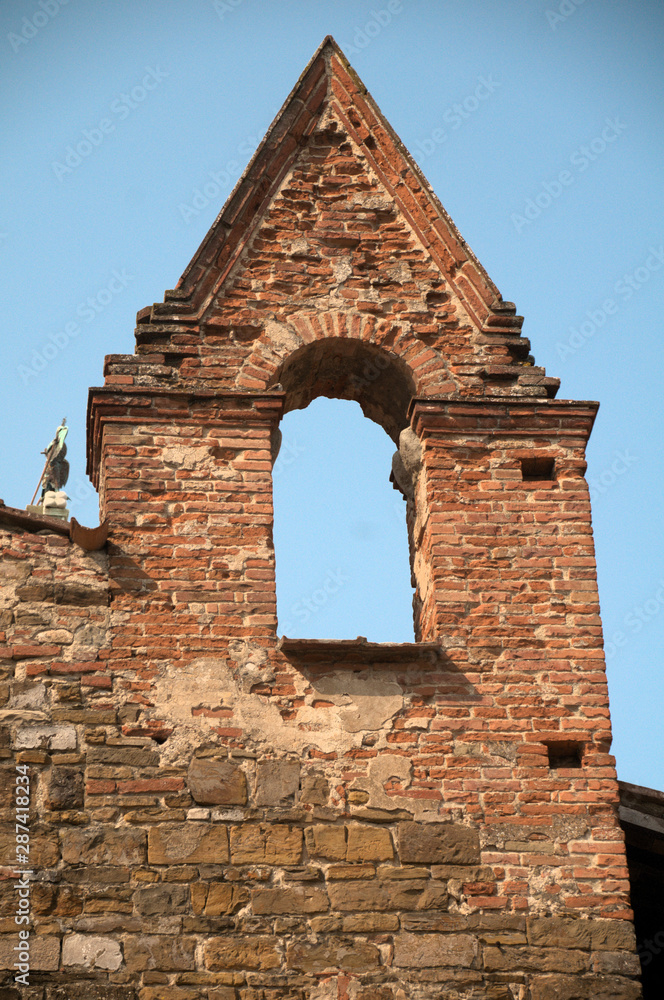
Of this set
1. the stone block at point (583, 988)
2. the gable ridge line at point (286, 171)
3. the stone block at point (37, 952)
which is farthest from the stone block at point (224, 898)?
the gable ridge line at point (286, 171)

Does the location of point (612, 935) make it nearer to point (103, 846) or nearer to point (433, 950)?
point (433, 950)

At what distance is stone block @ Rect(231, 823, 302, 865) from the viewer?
7652 mm

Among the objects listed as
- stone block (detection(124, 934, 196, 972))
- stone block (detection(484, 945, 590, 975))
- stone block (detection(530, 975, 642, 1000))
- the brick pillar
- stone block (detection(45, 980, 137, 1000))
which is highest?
the brick pillar

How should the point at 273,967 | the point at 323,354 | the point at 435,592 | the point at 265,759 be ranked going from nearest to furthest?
the point at 273,967 < the point at 265,759 < the point at 435,592 < the point at 323,354

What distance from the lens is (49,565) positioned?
27.2ft

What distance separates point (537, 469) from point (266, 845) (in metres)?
2.97

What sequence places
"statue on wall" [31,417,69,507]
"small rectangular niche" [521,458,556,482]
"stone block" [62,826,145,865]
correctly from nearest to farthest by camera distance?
"stone block" [62,826,145,865], "small rectangular niche" [521,458,556,482], "statue on wall" [31,417,69,507]

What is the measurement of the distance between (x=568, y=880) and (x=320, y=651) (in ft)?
6.13

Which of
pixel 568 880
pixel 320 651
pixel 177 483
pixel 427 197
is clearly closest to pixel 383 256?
pixel 427 197

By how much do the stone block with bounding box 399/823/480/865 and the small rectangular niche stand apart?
7.62ft

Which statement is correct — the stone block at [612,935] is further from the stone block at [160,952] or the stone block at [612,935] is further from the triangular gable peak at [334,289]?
the triangular gable peak at [334,289]

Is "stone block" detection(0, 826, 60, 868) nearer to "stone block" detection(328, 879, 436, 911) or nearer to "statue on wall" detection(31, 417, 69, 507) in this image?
"stone block" detection(328, 879, 436, 911)

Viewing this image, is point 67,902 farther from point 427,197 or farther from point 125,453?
point 427,197

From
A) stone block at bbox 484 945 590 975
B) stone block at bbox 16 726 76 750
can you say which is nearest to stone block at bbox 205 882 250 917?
stone block at bbox 16 726 76 750
